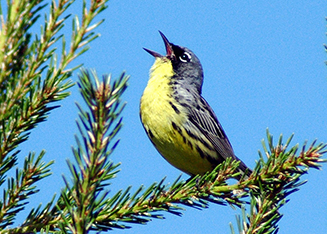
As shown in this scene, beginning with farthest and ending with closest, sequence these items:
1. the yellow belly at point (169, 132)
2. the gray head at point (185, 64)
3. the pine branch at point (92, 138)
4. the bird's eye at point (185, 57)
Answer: the bird's eye at point (185, 57)
the gray head at point (185, 64)
the yellow belly at point (169, 132)
the pine branch at point (92, 138)

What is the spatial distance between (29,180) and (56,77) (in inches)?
23.7

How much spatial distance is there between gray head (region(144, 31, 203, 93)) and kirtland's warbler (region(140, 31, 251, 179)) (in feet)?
0.07

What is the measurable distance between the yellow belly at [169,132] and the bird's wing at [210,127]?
271 millimetres

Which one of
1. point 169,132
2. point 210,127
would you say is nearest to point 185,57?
point 210,127

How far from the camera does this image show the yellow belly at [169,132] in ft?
18.0

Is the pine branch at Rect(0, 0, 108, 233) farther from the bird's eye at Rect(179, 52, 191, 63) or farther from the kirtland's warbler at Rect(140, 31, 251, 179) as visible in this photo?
the bird's eye at Rect(179, 52, 191, 63)

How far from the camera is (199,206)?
113 inches

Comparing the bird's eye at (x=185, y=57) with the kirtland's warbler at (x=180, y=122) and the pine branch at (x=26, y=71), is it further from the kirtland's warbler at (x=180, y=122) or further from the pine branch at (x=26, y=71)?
the pine branch at (x=26, y=71)

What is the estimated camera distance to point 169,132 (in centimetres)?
552

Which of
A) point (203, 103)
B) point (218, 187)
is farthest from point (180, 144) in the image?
point (218, 187)

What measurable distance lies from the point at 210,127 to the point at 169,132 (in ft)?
3.13

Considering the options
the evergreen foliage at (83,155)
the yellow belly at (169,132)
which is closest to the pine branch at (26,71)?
the evergreen foliage at (83,155)

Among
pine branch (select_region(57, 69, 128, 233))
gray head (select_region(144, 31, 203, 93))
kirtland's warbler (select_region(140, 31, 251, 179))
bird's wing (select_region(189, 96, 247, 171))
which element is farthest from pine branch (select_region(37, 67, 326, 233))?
gray head (select_region(144, 31, 203, 93))

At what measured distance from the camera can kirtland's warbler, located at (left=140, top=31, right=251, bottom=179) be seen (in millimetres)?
5531
